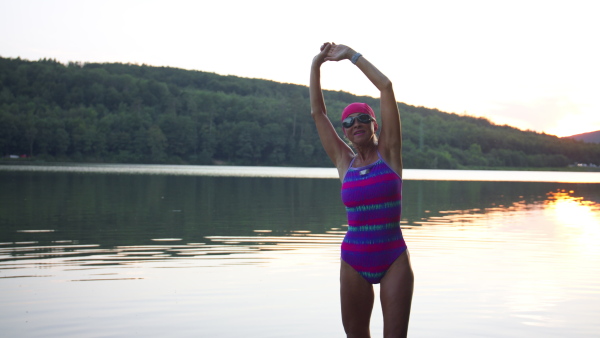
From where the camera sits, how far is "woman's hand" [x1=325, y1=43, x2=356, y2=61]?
4.45 meters

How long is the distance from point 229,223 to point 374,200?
15231mm

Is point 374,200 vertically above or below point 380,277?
above

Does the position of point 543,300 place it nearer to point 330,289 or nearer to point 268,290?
point 330,289

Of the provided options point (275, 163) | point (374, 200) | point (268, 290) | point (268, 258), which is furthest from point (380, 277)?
point (275, 163)

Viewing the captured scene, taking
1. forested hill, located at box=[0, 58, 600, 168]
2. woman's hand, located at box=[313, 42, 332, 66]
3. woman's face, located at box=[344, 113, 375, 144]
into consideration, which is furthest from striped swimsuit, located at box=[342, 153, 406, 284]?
forested hill, located at box=[0, 58, 600, 168]

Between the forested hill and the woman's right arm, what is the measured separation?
123 metres

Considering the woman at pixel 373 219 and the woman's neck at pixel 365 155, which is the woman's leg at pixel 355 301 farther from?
the woman's neck at pixel 365 155

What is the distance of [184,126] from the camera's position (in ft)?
472

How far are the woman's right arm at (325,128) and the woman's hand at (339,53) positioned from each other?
3 centimetres

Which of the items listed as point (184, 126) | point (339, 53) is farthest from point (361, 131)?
point (184, 126)

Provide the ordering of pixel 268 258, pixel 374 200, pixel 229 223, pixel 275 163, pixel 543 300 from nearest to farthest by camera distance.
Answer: pixel 374 200 < pixel 543 300 < pixel 268 258 < pixel 229 223 < pixel 275 163

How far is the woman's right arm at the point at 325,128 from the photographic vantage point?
4523 mm

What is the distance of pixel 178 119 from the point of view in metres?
146

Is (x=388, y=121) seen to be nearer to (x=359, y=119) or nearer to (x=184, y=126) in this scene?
(x=359, y=119)
